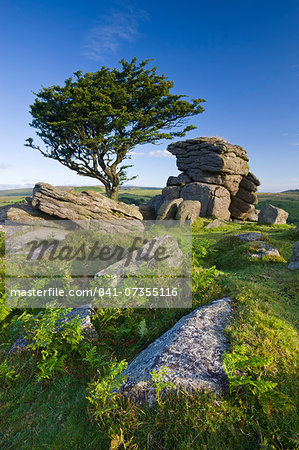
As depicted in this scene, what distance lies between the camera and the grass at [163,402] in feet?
8.79

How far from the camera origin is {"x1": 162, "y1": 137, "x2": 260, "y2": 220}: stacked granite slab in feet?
103

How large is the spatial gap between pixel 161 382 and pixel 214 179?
3241cm

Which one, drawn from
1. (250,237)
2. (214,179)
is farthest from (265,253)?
(214,179)

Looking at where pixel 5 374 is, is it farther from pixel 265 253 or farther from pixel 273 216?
pixel 273 216

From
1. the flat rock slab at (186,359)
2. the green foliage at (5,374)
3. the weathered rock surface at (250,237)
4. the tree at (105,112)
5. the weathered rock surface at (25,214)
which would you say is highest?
the tree at (105,112)

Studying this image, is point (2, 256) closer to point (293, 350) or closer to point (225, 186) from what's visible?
point (293, 350)

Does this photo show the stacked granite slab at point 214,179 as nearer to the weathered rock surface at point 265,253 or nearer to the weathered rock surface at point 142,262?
the weathered rock surface at point 265,253

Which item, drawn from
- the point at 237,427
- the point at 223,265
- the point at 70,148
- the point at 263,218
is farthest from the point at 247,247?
the point at 70,148

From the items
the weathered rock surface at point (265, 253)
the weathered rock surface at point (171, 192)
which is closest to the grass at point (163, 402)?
the weathered rock surface at point (265, 253)

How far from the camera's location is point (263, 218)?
28750 mm

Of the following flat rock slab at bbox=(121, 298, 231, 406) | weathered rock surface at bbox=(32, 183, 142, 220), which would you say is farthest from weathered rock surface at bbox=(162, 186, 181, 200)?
flat rock slab at bbox=(121, 298, 231, 406)

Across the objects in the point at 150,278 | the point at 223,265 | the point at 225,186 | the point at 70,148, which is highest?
the point at 70,148

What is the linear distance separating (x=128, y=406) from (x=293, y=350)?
9.96 ft

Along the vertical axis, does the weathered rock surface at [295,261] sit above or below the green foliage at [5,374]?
above
